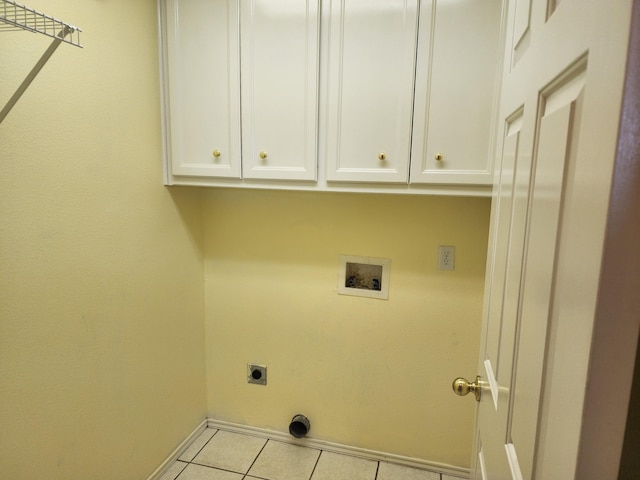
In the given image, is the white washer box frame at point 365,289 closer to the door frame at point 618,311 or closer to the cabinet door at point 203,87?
the cabinet door at point 203,87

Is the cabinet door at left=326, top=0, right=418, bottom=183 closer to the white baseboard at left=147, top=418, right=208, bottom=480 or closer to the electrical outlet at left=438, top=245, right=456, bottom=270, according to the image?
the electrical outlet at left=438, top=245, right=456, bottom=270

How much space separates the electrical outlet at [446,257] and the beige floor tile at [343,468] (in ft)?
3.53

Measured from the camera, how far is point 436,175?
140 cm

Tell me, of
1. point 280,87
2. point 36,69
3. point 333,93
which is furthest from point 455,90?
point 36,69

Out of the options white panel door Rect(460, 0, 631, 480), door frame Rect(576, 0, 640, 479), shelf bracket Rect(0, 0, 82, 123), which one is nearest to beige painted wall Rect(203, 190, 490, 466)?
white panel door Rect(460, 0, 631, 480)

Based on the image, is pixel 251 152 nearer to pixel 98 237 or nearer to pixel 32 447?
pixel 98 237

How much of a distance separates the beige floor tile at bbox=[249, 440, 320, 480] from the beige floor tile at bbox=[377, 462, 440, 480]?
0.34 meters

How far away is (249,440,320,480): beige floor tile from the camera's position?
5.91ft

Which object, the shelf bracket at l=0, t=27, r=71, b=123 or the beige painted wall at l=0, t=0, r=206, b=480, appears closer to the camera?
the shelf bracket at l=0, t=27, r=71, b=123

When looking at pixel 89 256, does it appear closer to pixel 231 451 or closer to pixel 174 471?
pixel 174 471

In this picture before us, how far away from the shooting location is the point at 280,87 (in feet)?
4.88

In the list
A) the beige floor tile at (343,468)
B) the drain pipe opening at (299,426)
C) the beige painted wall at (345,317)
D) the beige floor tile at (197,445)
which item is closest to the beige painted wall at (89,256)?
the beige floor tile at (197,445)

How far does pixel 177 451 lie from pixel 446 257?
65.8 inches

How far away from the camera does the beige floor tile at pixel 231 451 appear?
187 centimetres
